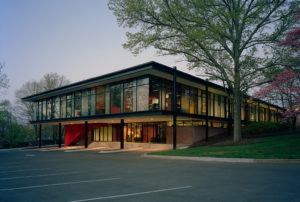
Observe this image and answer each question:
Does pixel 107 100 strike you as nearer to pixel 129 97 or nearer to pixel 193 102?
pixel 129 97

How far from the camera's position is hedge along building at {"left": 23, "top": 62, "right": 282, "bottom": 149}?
2698 cm

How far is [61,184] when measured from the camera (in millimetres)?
9070

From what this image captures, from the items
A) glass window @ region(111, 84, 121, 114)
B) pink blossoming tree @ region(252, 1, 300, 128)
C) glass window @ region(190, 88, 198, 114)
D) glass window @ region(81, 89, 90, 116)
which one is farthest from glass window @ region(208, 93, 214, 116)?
pink blossoming tree @ region(252, 1, 300, 128)

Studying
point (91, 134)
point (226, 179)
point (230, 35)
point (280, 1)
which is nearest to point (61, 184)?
point (226, 179)

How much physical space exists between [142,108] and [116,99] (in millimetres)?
5230

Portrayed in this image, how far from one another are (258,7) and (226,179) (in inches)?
715

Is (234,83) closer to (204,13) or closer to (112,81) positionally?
(204,13)

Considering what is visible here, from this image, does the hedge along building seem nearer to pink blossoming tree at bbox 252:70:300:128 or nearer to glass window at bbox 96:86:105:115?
glass window at bbox 96:86:105:115

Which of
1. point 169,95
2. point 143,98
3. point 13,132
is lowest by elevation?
point 13,132

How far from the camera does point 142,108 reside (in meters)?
26.7

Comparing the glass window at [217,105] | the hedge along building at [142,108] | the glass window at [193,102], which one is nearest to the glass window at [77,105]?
the hedge along building at [142,108]

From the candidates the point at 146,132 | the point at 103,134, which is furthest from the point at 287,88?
the point at 103,134

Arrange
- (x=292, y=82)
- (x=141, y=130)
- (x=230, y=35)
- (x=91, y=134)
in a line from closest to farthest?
1. (x=292, y=82)
2. (x=230, y=35)
3. (x=141, y=130)
4. (x=91, y=134)

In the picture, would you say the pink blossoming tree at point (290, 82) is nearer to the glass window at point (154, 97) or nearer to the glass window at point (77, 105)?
the glass window at point (154, 97)
